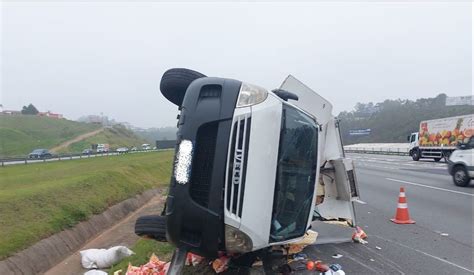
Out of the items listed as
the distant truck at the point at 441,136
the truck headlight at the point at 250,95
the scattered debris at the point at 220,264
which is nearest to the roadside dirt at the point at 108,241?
the scattered debris at the point at 220,264

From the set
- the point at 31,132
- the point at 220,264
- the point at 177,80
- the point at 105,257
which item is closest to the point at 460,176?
the point at 105,257

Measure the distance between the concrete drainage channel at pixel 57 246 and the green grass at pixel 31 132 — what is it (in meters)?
58.4

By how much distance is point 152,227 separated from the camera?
3430 mm

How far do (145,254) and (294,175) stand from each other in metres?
3.71

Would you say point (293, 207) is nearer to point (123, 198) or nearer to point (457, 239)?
point (457, 239)

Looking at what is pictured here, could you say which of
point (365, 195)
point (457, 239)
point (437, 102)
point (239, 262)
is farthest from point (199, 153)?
point (437, 102)

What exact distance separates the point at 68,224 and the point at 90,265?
111 inches

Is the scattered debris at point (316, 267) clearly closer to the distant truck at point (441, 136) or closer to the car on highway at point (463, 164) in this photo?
the car on highway at point (463, 164)

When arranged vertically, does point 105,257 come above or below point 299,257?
below

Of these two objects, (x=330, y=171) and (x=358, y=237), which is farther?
(x=358, y=237)

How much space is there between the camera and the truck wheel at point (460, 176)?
42.8ft

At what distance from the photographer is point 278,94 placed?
11.6ft

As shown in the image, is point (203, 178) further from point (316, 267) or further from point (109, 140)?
point (109, 140)

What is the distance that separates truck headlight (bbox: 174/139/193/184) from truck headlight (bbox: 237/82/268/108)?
18.8 inches
